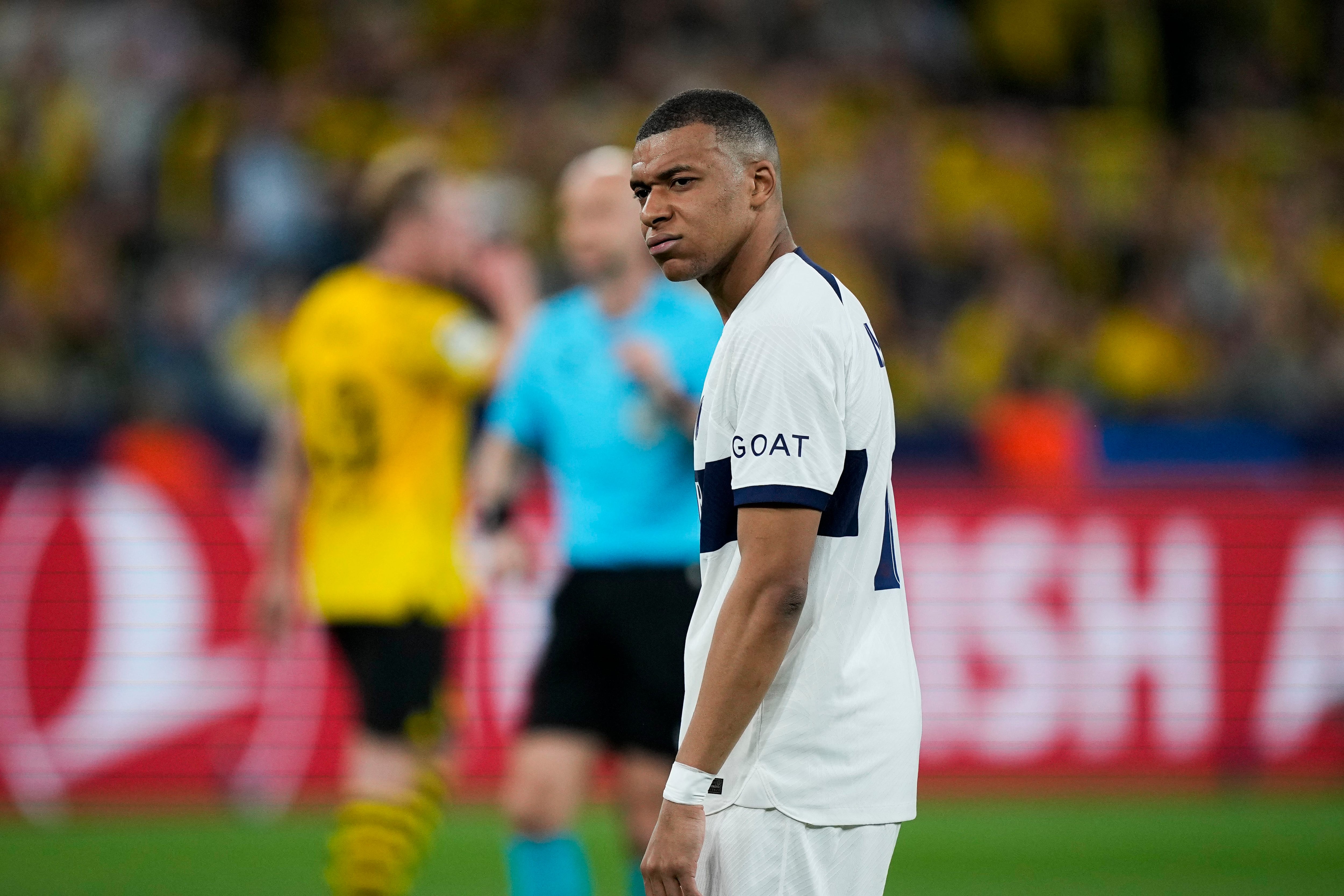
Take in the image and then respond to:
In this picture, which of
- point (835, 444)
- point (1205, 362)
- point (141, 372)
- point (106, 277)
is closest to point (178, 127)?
point (106, 277)

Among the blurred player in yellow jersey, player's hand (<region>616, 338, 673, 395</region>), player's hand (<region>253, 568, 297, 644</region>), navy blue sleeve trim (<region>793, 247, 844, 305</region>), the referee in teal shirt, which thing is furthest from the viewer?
player's hand (<region>253, 568, 297, 644</region>)

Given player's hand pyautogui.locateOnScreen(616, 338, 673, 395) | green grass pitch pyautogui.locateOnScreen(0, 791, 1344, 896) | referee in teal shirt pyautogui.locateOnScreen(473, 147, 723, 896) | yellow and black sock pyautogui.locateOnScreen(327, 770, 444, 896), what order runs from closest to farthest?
player's hand pyautogui.locateOnScreen(616, 338, 673, 395), referee in teal shirt pyautogui.locateOnScreen(473, 147, 723, 896), yellow and black sock pyautogui.locateOnScreen(327, 770, 444, 896), green grass pitch pyautogui.locateOnScreen(0, 791, 1344, 896)

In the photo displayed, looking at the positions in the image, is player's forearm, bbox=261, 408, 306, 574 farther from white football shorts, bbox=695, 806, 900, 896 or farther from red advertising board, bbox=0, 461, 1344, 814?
white football shorts, bbox=695, 806, 900, 896

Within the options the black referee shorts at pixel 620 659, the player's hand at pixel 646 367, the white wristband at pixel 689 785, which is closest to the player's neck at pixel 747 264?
the white wristband at pixel 689 785

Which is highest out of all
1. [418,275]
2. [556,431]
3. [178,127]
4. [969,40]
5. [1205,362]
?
[969,40]

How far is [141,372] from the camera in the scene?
449 inches

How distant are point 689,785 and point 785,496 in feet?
1.68

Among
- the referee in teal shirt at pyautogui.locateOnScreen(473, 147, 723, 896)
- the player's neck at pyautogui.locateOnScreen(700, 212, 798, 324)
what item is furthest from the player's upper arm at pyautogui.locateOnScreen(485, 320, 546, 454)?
the player's neck at pyautogui.locateOnScreen(700, 212, 798, 324)

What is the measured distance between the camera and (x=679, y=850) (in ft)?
9.64

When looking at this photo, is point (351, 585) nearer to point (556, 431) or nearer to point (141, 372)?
point (556, 431)

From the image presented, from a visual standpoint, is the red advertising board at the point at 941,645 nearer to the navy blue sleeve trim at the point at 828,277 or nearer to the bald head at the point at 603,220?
the bald head at the point at 603,220

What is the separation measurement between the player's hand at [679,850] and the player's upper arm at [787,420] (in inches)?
20.9

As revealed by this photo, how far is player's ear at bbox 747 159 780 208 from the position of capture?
3.14m

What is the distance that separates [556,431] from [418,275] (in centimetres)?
80
